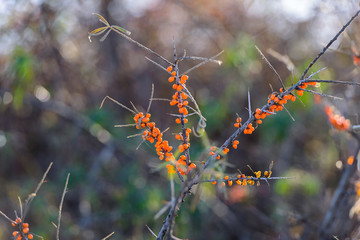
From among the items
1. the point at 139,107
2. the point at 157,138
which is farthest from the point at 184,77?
the point at 139,107

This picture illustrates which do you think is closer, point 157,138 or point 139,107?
point 157,138

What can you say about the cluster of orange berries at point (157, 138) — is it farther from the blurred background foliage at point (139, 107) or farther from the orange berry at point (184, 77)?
the blurred background foliage at point (139, 107)

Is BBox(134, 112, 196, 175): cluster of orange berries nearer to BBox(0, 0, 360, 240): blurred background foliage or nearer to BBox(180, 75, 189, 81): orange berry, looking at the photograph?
BBox(180, 75, 189, 81): orange berry

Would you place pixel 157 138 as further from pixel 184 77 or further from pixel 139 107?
pixel 139 107

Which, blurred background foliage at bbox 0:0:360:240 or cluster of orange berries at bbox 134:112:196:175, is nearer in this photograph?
cluster of orange berries at bbox 134:112:196:175

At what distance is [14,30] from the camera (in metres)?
4.73

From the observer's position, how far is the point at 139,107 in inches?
206

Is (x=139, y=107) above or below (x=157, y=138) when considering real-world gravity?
below

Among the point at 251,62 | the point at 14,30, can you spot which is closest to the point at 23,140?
the point at 14,30

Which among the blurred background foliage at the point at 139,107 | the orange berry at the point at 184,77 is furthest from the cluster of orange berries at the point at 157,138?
the blurred background foliage at the point at 139,107

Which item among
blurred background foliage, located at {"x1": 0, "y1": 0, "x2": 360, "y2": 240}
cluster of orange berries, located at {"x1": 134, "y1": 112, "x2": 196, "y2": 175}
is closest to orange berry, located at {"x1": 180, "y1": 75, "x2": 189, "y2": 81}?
cluster of orange berries, located at {"x1": 134, "y1": 112, "x2": 196, "y2": 175}

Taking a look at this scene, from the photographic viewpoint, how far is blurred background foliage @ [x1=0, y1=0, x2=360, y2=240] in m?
3.94

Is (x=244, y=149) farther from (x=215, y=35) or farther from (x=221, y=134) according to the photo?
(x=215, y=35)

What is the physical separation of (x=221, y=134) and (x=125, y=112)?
1.59 metres
